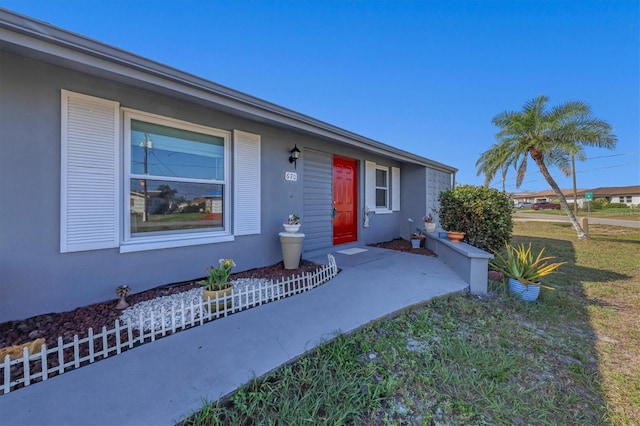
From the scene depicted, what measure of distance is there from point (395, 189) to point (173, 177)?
6.56 m

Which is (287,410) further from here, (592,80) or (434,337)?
(592,80)

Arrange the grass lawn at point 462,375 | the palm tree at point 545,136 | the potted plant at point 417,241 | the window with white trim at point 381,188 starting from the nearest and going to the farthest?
the grass lawn at point 462,375 < the potted plant at point 417,241 < the window with white trim at point 381,188 < the palm tree at point 545,136

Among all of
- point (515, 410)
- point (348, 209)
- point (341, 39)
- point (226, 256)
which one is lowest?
point (515, 410)

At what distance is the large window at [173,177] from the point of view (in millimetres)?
3643

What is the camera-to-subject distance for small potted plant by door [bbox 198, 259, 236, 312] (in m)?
3.12

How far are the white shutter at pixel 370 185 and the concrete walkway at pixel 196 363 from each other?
3.87 m

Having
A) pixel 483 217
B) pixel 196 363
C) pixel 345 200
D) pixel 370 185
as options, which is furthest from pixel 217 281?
pixel 483 217

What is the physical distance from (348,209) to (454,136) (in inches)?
694

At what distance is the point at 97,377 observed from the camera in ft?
6.46

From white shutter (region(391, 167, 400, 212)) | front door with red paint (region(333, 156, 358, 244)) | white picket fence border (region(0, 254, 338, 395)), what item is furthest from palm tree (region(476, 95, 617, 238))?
white picket fence border (region(0, 254, 338, 395))

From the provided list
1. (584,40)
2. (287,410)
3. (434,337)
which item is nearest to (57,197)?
(287,410)

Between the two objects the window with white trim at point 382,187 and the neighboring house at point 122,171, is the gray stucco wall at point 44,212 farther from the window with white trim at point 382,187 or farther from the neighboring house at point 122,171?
the window with white trim at point 382,187

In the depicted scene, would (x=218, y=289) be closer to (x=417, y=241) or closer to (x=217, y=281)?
(x=217, y=281)

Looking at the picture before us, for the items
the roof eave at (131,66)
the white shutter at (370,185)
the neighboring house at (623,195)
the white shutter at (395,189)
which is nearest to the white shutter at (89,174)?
the roof eave at (131,66)
